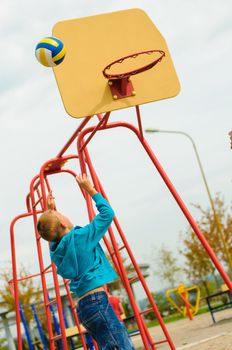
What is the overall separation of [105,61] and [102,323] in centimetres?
247

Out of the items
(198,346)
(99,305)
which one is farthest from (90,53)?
(198,346)

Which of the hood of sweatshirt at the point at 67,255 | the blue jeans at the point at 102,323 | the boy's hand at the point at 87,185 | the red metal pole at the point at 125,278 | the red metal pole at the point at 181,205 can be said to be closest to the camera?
the blue jeans at the point at 102,323

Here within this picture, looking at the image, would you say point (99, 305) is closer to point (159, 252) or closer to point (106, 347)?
point (106, 347)

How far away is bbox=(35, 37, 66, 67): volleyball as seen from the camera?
4855 mm

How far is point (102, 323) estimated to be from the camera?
13.4 feet

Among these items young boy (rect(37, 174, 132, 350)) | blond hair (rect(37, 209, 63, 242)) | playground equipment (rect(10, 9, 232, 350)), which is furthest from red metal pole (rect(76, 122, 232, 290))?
blond hair (rect(37, 209, 63, 242))

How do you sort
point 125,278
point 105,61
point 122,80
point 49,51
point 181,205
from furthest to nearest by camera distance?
1. point 125,278
2. point 105,61
3. point 122,80
4. point 181,205
5. point 49,51

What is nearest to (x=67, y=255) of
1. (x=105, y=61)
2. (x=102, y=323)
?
(x=102, y=323)

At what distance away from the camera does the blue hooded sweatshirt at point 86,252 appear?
13.7 ft

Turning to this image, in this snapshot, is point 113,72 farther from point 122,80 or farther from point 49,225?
point 49,225

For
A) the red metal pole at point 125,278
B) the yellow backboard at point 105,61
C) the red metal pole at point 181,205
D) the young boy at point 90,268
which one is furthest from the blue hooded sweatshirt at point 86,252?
the red metal pole at point 125,278

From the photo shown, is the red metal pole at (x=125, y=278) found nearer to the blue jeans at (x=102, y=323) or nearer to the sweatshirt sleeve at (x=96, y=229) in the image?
the sweatshirt sleeve at (x=96, y=229)

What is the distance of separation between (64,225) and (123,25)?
2323 mm

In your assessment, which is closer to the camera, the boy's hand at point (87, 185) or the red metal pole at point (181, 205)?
the boy's hand at point (87, 185)
